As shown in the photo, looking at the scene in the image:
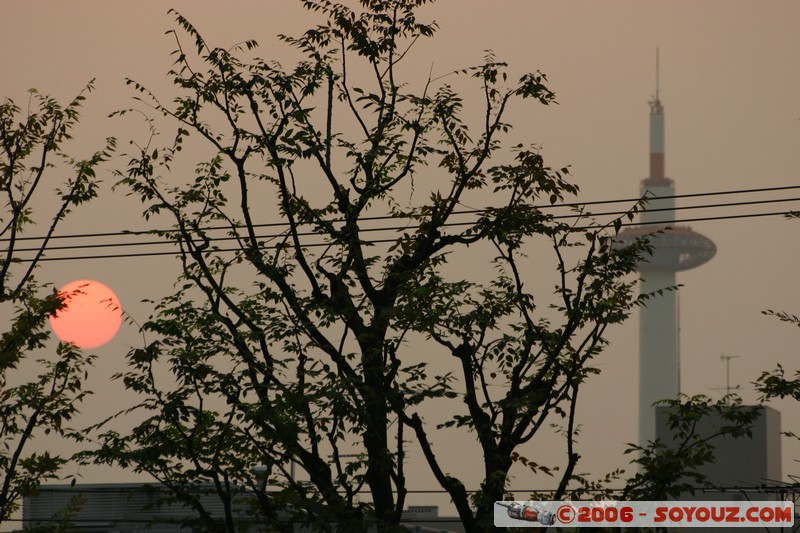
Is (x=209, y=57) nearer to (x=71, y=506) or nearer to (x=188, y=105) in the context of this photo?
(x=188, y=105)

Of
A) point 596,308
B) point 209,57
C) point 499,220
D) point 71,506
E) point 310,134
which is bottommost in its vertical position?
point 71,506

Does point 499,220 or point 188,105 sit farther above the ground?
point 188,105

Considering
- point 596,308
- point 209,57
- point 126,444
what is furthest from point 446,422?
point 209,57

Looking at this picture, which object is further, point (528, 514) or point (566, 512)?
point (566, 512)

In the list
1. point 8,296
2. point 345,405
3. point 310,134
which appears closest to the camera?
point 345,405

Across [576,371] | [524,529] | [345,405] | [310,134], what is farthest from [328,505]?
[310,134]

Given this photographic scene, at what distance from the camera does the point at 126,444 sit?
1457 cm

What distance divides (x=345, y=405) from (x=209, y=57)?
5310 millimetres

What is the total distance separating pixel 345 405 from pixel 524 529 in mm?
2975

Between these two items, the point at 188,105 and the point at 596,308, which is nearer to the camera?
the point at 596,308

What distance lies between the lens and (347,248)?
15445 mm

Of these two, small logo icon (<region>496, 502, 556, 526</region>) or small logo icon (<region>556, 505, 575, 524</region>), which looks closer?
small logo icon (<region>496, 502, 556, 526</region>)

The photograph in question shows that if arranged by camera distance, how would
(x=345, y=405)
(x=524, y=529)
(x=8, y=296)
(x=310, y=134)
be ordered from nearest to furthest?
1. (x=345, y=405)
2. (x=524, y=529)
3. (x=310, y=134)
4. (x=8, y=296)

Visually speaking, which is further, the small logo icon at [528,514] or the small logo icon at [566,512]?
the small logo icon at [566,512]
